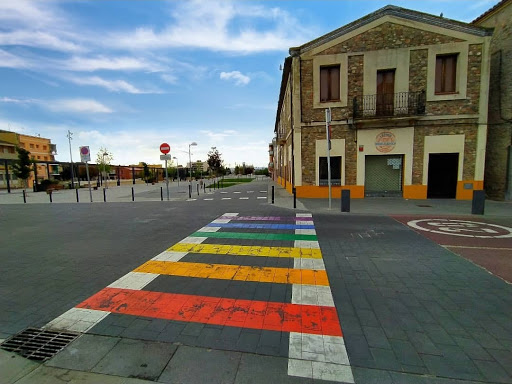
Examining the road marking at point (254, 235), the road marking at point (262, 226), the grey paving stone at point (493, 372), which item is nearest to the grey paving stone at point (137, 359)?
the grey paving stone at point (493, 372)

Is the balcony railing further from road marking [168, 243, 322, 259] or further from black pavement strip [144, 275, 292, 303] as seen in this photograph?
black pavement strip [144, 275, 292, 303]

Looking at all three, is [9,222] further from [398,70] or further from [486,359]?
[398,70]

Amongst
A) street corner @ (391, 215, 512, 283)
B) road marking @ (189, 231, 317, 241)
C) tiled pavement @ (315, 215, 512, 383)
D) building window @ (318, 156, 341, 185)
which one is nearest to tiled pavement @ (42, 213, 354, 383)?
tiled pavement @ (315, 215, 512, 383)

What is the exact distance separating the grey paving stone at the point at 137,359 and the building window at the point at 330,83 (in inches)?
564

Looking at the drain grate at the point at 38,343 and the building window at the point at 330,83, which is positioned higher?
the building window at the point at 330,83

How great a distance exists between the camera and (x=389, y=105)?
1327 centimetres

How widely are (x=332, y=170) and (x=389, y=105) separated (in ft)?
15.2

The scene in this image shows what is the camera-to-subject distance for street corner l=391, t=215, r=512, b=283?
4.72m

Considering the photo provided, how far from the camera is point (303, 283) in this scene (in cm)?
397

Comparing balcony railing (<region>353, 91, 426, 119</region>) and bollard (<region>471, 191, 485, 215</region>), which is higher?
balcony railing (<region>353, 91, 426, 119</region>)

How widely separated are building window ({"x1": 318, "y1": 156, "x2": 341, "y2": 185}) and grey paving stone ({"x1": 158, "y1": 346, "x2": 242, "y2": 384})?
42.1 feet

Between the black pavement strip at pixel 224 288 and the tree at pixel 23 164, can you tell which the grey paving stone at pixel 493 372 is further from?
the tree at pixel 23 164

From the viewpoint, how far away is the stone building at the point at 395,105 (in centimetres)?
1266

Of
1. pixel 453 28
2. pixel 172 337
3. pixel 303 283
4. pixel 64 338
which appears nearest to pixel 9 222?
pixel 64 338
